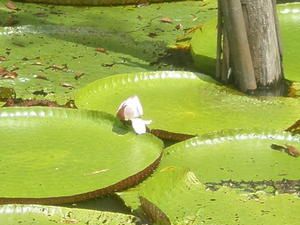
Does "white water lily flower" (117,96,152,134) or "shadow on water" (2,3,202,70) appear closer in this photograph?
→ "white water lily flower" (117,96,152,134)

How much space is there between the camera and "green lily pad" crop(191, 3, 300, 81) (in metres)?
4.64

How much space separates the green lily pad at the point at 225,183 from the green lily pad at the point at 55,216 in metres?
0.11

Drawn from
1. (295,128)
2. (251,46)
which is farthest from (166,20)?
(295,128)

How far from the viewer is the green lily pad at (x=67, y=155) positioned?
337 cm

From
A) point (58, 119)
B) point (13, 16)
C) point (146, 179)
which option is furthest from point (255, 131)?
point (13, 16)

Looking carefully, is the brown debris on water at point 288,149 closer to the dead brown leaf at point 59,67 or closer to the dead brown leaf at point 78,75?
the dead brown leaf at point 78,75

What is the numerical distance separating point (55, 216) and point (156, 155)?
1.97 ft

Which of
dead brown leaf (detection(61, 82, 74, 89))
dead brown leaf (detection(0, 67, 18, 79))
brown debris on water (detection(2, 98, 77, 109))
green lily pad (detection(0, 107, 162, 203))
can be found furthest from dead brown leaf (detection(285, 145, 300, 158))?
dead brown leaf (detection(0, 67, 18, 79))

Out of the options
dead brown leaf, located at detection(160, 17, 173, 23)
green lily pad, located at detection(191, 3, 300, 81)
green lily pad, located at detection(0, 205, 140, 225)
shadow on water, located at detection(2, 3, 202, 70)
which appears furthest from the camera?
dead brown leaf, located at detection(160, 17, 173, 23)

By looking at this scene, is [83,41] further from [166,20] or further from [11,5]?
[11,5]

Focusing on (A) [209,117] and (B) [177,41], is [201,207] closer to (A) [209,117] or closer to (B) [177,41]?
(A) [209,117]

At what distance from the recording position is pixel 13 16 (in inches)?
217

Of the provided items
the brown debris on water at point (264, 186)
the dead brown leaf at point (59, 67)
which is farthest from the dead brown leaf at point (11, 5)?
the brown debris on water at point (264, 186)

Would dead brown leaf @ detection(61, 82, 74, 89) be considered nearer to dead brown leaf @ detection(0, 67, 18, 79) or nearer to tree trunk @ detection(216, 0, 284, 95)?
dead brown leaf @ detection(0, 67, 18, 79)
